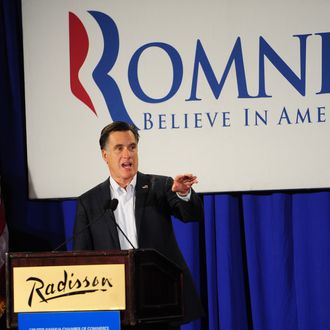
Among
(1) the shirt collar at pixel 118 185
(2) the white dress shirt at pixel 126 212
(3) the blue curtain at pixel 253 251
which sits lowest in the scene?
(3) the blue curtain at pixel 253 251

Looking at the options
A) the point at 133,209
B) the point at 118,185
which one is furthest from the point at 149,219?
the point at 118,185

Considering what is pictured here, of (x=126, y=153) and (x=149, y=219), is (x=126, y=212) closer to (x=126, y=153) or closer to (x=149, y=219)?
(x=149, y=219)

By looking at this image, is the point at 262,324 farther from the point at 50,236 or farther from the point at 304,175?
the point at 50,236

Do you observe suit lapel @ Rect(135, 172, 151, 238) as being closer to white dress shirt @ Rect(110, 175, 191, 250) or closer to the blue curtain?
white dress shirt @ Rect(110, 175, 191, 250)

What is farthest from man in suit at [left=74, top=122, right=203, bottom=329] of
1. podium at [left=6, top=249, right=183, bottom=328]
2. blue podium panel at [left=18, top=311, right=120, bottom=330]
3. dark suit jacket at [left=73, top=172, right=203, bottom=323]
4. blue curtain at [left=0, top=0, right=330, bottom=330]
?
blue curtain at [left=0, top=0, right=330, bottom=330]

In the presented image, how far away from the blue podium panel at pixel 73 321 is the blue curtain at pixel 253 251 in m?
1.80

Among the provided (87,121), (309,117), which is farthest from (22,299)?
(309,117)

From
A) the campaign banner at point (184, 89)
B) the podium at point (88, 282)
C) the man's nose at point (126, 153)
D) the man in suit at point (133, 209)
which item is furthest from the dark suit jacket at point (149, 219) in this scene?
the campaign banner at point (184, 89)

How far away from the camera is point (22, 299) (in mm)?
2121

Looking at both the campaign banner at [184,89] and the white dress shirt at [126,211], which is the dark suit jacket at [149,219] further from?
the campaign banner at [184,89]

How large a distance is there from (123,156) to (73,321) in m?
1.16

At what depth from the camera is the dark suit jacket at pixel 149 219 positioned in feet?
9.47

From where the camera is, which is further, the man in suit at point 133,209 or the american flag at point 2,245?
the american flag at point 2,245

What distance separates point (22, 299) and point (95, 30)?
2.16 m
